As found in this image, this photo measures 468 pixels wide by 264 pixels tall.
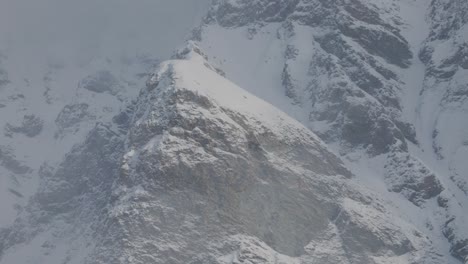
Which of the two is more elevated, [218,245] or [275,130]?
[275,130]

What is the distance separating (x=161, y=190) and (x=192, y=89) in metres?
21.3

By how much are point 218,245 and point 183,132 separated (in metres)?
20.6

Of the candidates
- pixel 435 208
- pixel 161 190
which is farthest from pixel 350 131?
pixel 161 190

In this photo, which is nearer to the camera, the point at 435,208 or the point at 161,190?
the point at 161,190

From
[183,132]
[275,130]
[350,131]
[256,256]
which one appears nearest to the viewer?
[256,256]

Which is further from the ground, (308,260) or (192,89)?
(192,89)

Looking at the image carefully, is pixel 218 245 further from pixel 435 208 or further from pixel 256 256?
pixel 435 208

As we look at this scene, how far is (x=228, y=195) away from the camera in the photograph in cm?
16500

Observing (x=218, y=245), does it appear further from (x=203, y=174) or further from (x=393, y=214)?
(x=393, y=214)

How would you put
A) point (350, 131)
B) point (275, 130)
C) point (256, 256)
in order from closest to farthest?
point (256, 256)
point (275, 130)
point (350, 131)

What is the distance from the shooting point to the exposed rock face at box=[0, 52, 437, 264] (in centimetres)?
15650

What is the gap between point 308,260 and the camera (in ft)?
532

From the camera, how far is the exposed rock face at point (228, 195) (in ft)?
513

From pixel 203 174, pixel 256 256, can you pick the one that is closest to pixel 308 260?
pixel 256 256
